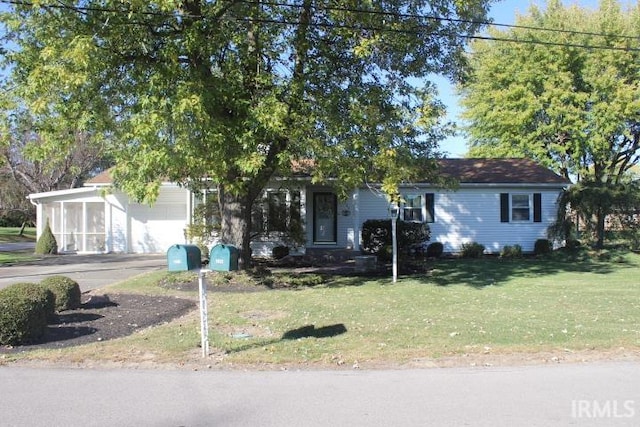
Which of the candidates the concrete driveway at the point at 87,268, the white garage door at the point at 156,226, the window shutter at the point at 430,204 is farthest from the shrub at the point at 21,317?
the window shutter at the point at 430,204

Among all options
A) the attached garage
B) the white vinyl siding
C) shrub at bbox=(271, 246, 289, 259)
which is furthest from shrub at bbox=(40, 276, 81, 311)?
the white vinyl siding

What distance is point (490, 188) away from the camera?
2381 centimetres

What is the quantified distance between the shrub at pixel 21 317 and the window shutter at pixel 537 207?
20.2 metres

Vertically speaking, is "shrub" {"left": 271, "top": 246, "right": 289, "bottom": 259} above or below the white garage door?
below

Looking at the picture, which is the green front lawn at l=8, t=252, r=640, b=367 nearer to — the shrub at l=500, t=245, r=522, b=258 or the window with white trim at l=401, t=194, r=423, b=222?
the shrub at l=500, t=245, r=522, b=258

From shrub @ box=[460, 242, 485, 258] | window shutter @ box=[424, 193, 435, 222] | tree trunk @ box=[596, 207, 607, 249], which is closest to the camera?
tree trunk @ box=[596, 207, 607, 249]

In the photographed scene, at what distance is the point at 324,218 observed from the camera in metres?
23.8

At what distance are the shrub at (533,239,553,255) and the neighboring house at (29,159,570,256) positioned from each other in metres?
0.48

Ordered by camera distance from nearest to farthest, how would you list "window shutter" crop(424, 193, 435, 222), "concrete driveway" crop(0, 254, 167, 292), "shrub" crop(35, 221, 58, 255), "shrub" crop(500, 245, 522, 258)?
1. "concrete driveway" crop(0, 254, 167, 292)
2. "shrub" crop(500, 245, 522, 258)
3. "window shutter" crop(424, 193, 435, 222)
4. "shrub" crop(35, 221, 58, 255)

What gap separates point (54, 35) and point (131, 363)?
690 cm

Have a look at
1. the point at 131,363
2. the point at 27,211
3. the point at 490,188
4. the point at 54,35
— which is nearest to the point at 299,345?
the point at 131,363

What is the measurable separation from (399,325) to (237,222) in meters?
6.76

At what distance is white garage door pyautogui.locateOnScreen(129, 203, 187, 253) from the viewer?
2461cm

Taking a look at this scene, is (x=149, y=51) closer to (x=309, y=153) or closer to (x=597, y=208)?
(x=309, y=153)
